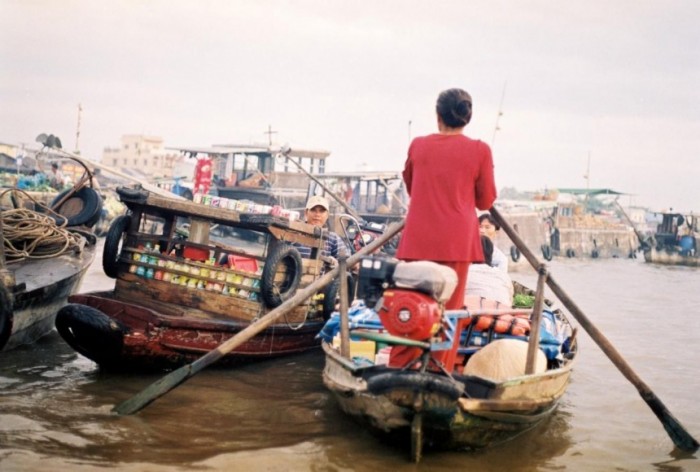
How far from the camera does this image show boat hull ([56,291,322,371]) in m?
5.68

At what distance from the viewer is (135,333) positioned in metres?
5.78

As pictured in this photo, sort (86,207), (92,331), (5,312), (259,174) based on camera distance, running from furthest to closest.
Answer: (259,174), (86,207), (92,331), (5,312)

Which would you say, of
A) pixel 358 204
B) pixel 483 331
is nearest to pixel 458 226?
pixel 483 331

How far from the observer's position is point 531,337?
4.57 meters

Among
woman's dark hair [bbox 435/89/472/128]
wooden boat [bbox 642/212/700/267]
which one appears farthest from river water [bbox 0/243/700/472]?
wooden boat [bbox 642/212/700/267]

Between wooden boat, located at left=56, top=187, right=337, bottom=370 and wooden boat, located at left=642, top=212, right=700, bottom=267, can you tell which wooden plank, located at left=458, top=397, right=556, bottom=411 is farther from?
wooden boat, located at left=642, top=212, right=700, bottom=267

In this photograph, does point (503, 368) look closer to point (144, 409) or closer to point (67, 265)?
point (144, 409)

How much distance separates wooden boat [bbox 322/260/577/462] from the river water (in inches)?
13.4

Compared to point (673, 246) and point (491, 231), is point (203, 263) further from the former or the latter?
point (673, 246)

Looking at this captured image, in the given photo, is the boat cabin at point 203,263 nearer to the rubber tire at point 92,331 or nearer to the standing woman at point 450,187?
the rubber tire at point 92,331

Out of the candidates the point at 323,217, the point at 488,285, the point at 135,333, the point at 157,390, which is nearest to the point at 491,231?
the point at 488,285

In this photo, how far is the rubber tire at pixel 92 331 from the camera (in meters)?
5.63

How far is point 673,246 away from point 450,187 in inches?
1380

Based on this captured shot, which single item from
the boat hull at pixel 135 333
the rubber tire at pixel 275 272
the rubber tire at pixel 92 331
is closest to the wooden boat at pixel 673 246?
the rubber tire at pixel 275 272
